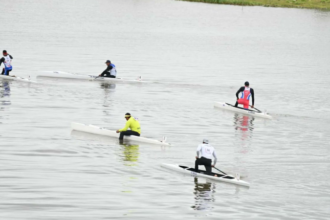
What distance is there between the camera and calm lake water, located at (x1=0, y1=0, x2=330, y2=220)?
26281mm

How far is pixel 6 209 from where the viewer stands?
79.6 feet

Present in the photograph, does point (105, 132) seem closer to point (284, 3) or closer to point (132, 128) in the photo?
point (132, 128)

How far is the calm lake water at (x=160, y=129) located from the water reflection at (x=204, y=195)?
4 centimetres

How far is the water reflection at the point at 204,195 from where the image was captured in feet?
85.3

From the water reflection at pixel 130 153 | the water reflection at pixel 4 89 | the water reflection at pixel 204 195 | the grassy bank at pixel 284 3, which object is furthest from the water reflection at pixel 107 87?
the grassy bank at pixel 284 3

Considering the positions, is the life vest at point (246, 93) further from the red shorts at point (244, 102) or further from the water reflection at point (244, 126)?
the water reflection at point (244, 126)

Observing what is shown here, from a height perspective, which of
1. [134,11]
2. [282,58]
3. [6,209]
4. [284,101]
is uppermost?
[134,11]

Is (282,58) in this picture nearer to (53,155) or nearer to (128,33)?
(128,33)

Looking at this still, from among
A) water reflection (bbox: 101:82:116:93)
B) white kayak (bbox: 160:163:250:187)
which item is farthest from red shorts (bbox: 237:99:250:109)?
white kayak (bbox: 160:163:250:187)

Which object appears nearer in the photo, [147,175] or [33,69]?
[147,175]

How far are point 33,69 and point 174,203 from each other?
39.4m

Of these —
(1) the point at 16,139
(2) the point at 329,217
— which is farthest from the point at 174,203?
(1) the point at 16,139

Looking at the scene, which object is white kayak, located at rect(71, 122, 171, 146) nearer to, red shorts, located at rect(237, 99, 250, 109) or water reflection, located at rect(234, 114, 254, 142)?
water reflection, located at rect(234, 114, 254, 142)

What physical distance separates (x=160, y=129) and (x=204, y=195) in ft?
42.2
